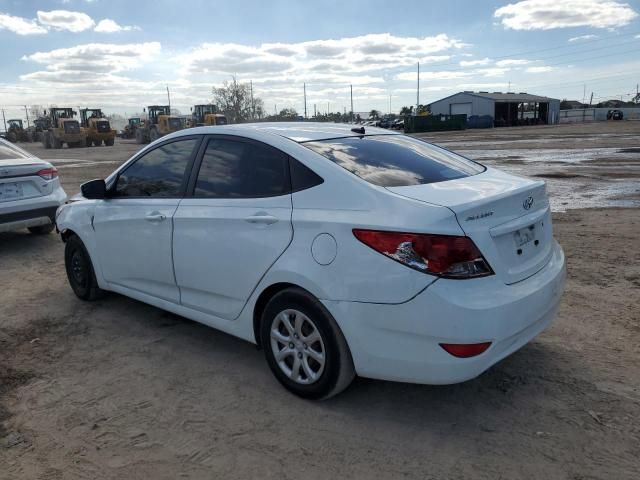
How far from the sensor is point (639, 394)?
10.9ft

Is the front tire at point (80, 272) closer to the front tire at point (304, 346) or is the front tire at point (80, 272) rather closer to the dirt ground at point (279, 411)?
the dirt ground at point (279, 411)

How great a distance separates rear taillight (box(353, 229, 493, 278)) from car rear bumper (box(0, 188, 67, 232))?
600cm

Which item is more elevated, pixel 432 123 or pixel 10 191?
pixel 10 191

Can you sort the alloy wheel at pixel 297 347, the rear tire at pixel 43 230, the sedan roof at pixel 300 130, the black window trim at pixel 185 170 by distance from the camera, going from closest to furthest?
the alloy wheel at pixel 297 347 < the sedan roof at pixel 300 130 < the black window trim at pixel 185 170 < the rear tire at pixel 43 230

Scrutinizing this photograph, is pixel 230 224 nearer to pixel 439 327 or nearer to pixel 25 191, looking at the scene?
pixel 439 327

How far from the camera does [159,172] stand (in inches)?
172

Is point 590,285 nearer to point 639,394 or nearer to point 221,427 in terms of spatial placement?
point 639,394

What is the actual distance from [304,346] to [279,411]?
0.42 m

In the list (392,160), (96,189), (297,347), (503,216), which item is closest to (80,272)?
(96,189)

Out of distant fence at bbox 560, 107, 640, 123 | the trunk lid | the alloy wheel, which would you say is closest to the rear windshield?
the trunk lid

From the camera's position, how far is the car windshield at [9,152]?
7.51 m

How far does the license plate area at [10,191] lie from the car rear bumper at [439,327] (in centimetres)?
576

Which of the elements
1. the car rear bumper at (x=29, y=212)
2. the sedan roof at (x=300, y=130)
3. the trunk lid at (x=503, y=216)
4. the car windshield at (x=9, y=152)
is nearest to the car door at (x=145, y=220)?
the sedan roof at (x=300, y=130)

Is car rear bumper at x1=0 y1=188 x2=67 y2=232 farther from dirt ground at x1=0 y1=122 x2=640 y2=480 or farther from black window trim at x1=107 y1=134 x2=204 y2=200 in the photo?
black window trim at x1=107 y1=134 x2=204 y2=200
